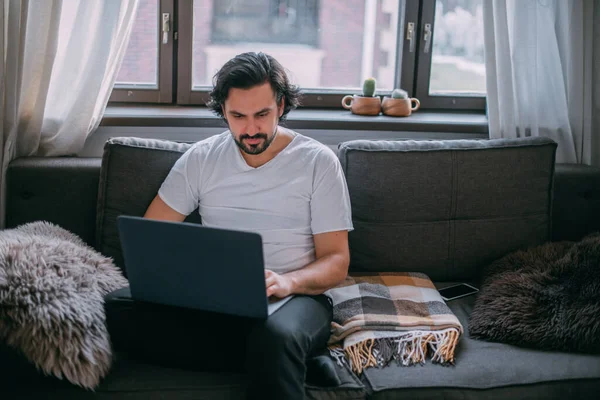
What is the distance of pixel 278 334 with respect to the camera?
156cm

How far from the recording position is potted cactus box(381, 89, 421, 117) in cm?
257

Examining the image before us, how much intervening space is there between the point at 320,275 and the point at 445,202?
554 millimetres

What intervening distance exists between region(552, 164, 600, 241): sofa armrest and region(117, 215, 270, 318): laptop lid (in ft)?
4.04

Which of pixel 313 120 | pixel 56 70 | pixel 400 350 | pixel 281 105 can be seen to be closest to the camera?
pixel 400 350

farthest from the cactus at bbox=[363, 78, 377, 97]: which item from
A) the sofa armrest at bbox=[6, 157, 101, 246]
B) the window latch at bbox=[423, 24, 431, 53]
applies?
the sofa armrest at bbox=[6, 157, 101, 246]

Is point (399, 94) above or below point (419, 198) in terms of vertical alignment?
above

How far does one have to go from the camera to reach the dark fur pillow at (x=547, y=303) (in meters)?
1.82

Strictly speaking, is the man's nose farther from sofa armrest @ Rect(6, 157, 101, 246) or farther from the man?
sofa armrest @ Rect(6, 157, 101, 246)

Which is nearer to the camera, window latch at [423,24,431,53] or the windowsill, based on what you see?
the windowsill

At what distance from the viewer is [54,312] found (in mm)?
1566

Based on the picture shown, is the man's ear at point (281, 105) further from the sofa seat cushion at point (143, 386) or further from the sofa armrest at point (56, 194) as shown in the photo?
the sofa seat cushion at point (143, 386)

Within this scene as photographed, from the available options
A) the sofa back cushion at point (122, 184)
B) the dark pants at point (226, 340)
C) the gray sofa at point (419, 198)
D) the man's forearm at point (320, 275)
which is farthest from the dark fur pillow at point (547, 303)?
the sofa back cushion at point (122, 184)

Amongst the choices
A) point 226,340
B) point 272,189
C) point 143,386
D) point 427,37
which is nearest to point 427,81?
point 427,37

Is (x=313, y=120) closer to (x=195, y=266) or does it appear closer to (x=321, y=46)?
(x=321, y=46)
